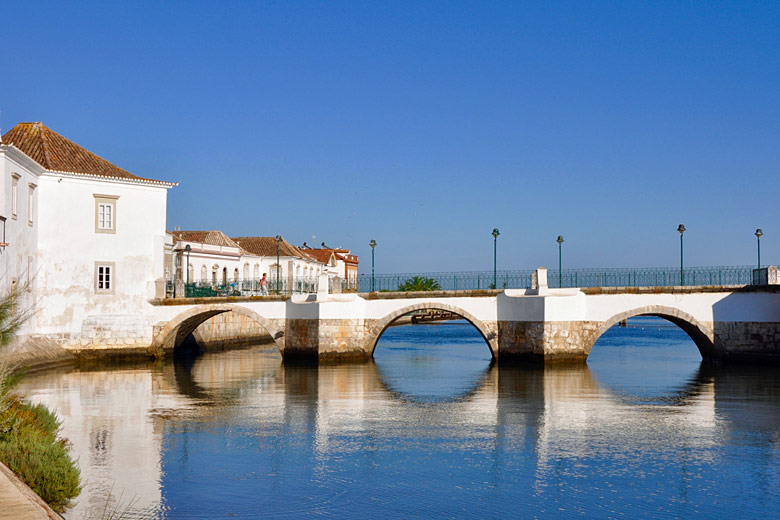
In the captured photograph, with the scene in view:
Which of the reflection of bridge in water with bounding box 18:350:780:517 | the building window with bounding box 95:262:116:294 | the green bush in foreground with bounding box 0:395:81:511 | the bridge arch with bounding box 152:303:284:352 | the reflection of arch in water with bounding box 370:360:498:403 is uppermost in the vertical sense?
the building window with bounding box 95:262:116:294

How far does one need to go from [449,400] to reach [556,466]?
8.58 metres

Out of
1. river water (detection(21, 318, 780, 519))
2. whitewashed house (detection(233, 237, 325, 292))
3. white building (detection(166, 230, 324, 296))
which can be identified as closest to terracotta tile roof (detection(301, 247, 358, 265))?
white building (detection(166, 230, 324, 296))

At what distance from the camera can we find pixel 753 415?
18875mm

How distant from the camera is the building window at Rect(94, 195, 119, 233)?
101ft

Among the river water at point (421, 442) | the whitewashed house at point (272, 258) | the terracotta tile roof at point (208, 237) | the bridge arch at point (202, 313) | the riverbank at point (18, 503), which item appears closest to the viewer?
the riverbank at point (18, 503)

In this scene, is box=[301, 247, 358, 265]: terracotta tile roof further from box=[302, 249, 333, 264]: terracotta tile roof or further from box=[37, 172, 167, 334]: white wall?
box=[37, 172, 167, 334]: white wall

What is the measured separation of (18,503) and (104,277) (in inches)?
978

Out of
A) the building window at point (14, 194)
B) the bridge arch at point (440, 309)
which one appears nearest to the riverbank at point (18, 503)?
the building window at point (14, 194)

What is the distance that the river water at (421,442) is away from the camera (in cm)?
1135

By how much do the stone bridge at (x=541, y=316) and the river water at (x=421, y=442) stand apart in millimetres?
1655

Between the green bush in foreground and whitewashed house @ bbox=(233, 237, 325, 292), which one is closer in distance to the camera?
the green bush in foreground

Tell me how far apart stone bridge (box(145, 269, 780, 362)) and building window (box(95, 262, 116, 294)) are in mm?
4501

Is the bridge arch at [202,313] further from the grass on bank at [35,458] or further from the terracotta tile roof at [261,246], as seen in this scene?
the terracotta tile roof at [261,246]

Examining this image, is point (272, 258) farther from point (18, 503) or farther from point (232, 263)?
point (18, 503)
